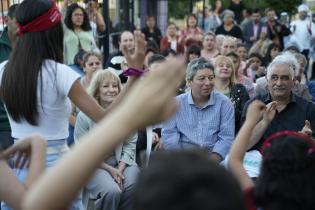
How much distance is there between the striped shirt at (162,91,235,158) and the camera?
460 cm

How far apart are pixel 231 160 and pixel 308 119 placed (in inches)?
87.0

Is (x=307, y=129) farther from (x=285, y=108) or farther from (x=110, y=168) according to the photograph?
(x=110, y=168)

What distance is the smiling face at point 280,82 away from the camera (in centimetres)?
435

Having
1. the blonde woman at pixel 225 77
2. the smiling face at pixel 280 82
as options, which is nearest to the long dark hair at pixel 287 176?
the smiling face at pixel 280 82

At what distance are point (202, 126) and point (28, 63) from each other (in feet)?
7.48

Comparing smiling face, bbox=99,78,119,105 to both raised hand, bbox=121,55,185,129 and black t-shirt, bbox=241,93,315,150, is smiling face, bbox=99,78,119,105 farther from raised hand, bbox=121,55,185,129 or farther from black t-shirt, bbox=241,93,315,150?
raised hand, bbox=121,55,185,129

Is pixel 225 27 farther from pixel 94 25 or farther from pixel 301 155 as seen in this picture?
pixel 301 155

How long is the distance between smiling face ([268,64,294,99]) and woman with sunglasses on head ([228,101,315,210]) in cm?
213

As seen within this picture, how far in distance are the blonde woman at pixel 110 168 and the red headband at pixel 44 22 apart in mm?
1756

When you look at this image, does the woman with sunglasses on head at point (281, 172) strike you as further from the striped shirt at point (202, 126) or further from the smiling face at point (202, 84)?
the smiling face at point (202, 84)

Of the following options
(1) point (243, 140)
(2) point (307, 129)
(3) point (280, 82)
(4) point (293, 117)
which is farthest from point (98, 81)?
(1) point (243, 140)

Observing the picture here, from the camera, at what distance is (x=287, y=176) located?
2064 millimetres

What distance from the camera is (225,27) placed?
11773mm

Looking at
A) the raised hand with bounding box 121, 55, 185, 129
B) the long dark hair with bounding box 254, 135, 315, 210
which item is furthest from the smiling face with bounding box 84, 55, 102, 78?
the raised hand with bounding box 121, 55, 185, 129
